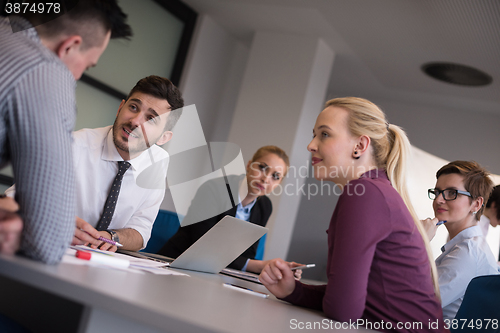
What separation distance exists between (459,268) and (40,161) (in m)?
1.79

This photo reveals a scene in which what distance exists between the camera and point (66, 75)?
0.92 metres

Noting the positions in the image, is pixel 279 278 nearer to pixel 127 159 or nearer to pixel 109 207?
pixel 109 207

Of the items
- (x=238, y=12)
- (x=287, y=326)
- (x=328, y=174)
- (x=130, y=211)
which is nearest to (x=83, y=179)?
(x=130, y=211)

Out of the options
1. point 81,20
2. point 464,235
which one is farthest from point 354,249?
point 464,235

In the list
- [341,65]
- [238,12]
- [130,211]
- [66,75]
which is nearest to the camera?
[66,75]

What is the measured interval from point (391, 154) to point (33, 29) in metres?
1.10

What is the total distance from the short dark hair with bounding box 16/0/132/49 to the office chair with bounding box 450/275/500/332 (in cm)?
142

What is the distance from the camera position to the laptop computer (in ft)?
4.79

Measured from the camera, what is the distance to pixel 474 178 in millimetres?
2264

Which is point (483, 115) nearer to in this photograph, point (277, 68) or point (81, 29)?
point (277, 68)

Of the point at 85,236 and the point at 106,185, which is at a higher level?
the point at 106,185

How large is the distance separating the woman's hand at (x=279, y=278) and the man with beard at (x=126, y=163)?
30.2 inches

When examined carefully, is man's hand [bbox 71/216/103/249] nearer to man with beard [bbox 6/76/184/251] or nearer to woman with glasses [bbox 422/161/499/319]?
man with beard [bbox 6/76/184/251]

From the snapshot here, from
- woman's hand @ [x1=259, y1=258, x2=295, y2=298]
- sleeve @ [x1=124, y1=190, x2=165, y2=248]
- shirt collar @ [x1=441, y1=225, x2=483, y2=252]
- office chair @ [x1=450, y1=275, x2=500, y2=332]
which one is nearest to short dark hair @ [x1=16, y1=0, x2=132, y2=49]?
woman's hand @ [x1=259, y1=258, x2=295, y2=298]
